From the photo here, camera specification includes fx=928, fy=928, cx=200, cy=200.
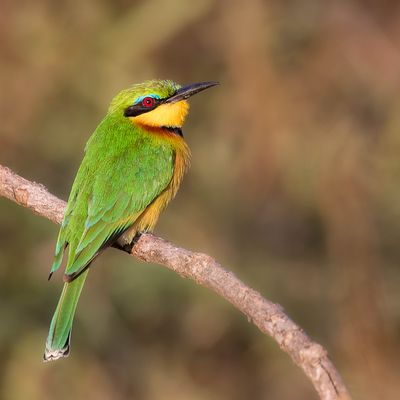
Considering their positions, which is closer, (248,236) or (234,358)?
(234,358)

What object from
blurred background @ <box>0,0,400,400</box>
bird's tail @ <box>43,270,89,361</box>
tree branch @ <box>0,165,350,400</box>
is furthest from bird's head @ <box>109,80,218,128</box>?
blurred background @ <box>0,0,400,400</box>

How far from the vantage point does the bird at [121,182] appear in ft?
12.3

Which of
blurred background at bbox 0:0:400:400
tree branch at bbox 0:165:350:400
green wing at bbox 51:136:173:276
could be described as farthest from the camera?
blurred background at bbox 0:0:400:400

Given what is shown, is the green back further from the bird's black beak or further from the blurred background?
the blurred background

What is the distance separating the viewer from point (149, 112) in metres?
4.31

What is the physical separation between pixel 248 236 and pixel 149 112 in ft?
8.09

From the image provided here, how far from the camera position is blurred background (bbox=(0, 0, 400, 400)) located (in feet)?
18.6

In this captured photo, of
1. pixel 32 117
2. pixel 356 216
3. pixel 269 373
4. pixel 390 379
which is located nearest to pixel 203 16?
pixel 32 117

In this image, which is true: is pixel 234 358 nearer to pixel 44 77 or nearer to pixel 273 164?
pixel 273 164

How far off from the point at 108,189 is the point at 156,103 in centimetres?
58

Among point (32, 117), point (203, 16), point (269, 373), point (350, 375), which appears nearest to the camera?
point (350, 375)

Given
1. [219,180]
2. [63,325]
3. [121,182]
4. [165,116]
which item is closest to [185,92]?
[165,116]

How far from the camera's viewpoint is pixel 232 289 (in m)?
2.72

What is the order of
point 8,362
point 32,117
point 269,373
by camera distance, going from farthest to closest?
1. point 32,117
2. point 269,373
3. point 8,362
